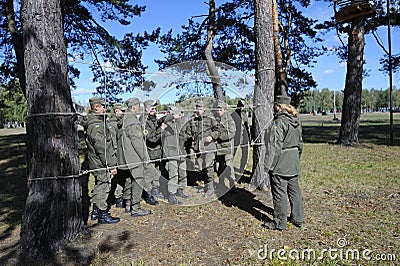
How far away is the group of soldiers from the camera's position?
5.01m

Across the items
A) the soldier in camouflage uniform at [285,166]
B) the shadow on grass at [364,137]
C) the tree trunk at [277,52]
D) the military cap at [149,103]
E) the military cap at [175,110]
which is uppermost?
the tree trunk at [277,52]

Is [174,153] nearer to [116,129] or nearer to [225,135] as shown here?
[225,135]

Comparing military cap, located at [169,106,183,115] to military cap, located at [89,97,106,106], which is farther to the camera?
military cap, located at [169,106,183,115]

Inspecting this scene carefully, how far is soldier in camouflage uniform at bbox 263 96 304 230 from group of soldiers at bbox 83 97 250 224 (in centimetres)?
147

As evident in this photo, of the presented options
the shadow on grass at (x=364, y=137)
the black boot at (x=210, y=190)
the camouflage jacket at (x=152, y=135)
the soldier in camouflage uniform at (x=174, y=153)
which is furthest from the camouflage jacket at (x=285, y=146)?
the shadow on grass at (x=364, y=137)

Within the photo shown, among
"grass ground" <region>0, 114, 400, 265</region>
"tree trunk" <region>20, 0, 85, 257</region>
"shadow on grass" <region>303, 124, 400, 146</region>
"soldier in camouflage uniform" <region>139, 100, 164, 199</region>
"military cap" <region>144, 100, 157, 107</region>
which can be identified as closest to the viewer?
"grass ground" <region>0, 114, 400, 265</region>

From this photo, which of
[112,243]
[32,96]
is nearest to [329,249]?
[112,243]

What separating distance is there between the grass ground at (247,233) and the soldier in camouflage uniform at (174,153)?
20.6 inches

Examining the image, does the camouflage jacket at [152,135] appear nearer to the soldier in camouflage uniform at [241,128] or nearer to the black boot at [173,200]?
the black boot at [173,200]

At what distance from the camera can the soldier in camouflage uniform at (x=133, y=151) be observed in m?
5.24

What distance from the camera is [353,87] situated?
12.5m

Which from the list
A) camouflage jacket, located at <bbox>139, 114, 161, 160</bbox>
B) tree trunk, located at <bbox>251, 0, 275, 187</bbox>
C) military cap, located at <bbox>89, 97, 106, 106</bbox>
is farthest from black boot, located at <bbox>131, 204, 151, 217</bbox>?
tree trunk, located at <bbox>251, 0, 275, 187</bbox>

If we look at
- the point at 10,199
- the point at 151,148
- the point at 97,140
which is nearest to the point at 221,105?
the point at 151,148

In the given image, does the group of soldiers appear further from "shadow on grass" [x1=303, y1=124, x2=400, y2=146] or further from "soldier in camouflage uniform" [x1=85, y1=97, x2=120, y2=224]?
"shadow on grass" [x1=303, y1=124, x2=400, y2=146]
